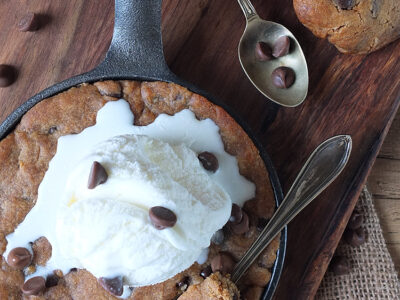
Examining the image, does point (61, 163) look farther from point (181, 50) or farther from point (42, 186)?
point (181, 50)

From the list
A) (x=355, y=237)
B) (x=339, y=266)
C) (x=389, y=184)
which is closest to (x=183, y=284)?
(x=339, y=266)

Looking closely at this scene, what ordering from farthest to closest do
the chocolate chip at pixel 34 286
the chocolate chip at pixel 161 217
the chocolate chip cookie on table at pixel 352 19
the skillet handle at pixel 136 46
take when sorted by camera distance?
the chocolate chip cookie on table at pixel 352 19 → the skillet handle at pixel 136 46 → the chocolate chip at pixel 34 286 → the chocolate chip at pixel 161 217

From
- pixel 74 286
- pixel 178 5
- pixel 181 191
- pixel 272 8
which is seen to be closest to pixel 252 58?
pixel 272 8

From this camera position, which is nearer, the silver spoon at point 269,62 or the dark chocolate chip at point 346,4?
the dark chocolate chip at point 346,4

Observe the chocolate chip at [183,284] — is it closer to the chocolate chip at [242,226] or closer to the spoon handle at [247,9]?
the chocolate chip at [242,226]

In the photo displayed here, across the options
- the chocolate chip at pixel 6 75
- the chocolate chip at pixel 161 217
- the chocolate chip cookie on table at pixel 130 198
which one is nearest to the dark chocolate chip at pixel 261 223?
the chocolate chip cookie on table at pixel 130 198

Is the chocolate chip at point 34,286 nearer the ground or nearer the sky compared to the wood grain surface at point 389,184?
nearer the sky

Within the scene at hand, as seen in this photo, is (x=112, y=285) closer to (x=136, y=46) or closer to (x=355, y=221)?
(x=136, y=46)
